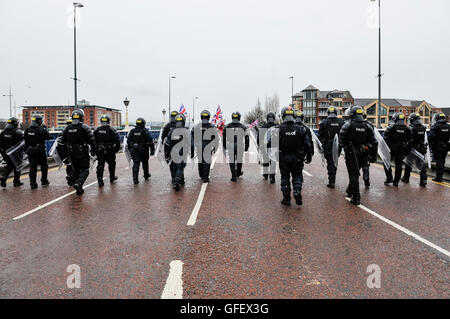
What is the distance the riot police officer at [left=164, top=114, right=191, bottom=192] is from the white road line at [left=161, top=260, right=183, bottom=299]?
5137 mm

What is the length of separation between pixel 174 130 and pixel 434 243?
685 centimetres

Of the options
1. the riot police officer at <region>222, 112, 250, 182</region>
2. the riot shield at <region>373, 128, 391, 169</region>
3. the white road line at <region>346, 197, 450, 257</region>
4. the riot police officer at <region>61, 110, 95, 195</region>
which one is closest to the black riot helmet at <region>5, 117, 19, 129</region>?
the riot police officer at <region>61, 110, 95, 195</region>

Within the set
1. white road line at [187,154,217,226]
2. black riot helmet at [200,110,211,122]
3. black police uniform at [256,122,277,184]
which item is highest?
black riot helmet at [200,110,211,122]

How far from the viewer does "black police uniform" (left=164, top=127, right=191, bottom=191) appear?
8719 millimetres

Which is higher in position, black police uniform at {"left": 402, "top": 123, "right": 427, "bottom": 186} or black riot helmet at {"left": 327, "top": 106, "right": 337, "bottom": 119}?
black riot helmet at {"left": 327, "top": 106, "right": 337, "bottom": 119}

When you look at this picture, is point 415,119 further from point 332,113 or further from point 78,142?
point 78,142

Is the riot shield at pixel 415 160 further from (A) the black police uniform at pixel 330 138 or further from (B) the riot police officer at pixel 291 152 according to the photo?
(B) the riot police officer at pixel 291 152

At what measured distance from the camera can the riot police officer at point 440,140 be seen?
9016 mm

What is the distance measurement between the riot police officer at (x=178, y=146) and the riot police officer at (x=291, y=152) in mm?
3207

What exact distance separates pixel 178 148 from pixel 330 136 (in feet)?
14.6

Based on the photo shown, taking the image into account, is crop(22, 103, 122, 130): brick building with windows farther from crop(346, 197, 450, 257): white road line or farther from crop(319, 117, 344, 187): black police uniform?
crop(346, 197, 450, 257): white road line

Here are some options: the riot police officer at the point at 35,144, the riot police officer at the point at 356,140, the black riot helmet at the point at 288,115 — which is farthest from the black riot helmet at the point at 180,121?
the riot police officer at the point at 356,140

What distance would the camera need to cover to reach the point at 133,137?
973cm
